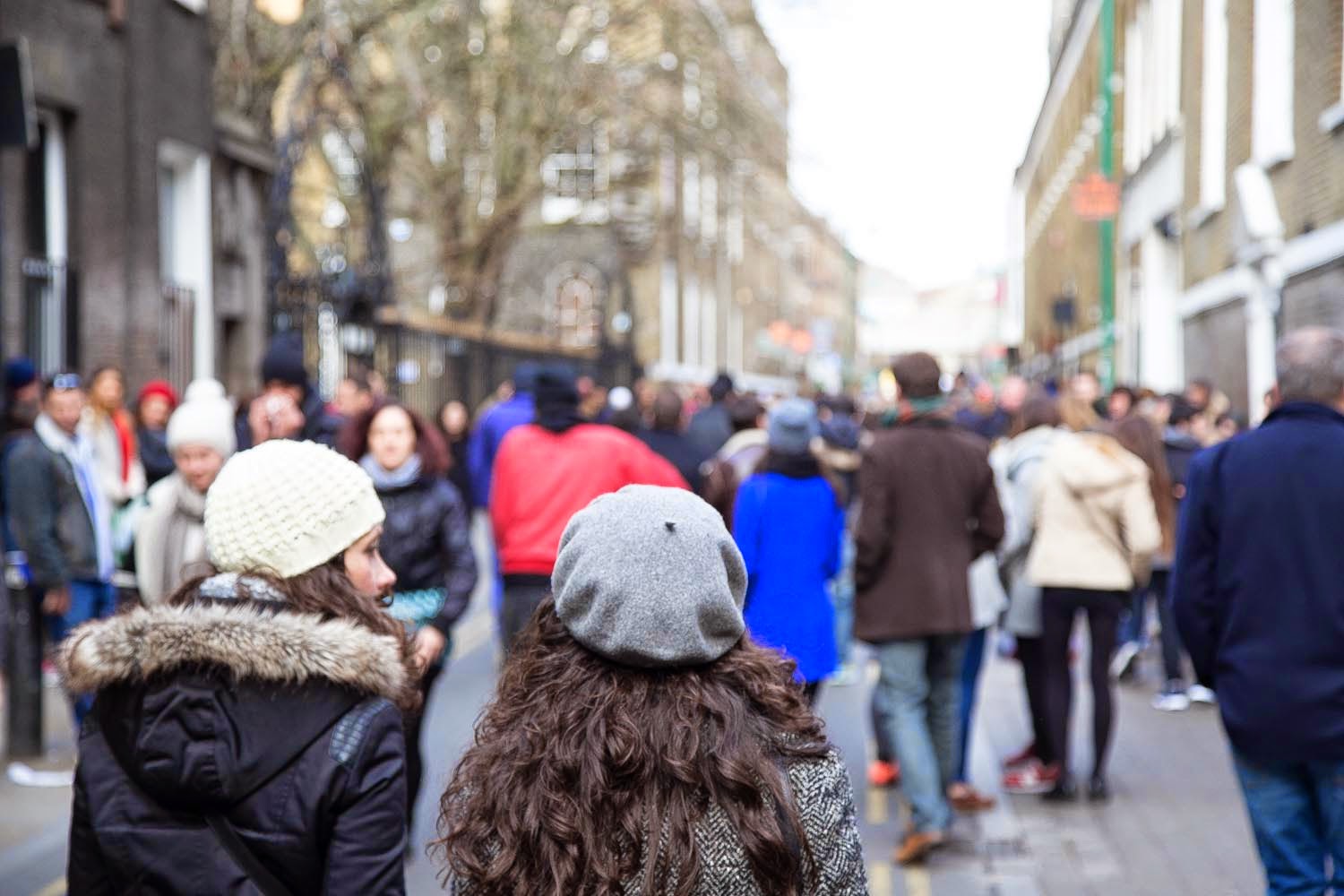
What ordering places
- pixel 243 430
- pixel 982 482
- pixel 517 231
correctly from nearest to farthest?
pixel 982 482 < pixel 243 430 < pixel 517 231

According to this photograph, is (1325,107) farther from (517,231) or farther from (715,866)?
(517,231)

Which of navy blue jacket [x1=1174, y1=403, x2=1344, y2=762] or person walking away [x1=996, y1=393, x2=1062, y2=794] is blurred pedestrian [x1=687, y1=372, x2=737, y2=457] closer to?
person walking away [x1=996, y1=393, x2=1062, y2=794]

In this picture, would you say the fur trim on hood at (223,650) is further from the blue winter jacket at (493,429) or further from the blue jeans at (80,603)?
the blue winter jacket at (493,429)

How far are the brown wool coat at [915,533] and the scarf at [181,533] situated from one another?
99.3 inches

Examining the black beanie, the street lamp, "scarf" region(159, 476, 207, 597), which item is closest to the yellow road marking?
"scarf" region(159, 476, 207, 597)

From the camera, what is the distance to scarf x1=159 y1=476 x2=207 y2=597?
6184mm

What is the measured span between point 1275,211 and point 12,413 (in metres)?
10.9

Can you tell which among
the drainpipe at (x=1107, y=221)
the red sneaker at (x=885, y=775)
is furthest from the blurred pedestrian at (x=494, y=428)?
the drainpipe at (x=1107, y=221)

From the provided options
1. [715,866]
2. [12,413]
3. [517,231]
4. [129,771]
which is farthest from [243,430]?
[517,231]

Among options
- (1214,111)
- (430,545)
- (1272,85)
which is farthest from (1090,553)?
(1214,111)

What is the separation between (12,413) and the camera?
852 centimetres

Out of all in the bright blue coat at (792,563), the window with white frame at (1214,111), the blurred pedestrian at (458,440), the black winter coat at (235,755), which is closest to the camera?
the black winter coat at (235,755)

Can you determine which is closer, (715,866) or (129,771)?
(715,866)

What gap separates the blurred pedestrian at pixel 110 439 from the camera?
9742 mm
